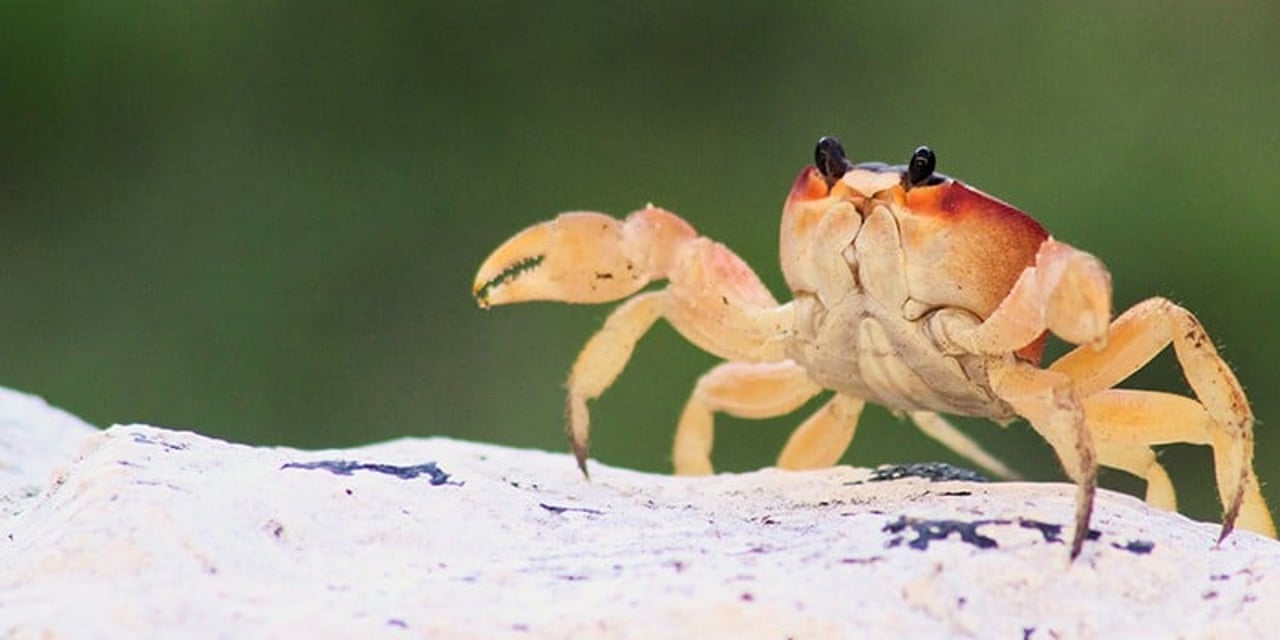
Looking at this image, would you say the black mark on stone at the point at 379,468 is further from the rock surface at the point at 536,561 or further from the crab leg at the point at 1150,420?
the crab leg at the point at 1150,420

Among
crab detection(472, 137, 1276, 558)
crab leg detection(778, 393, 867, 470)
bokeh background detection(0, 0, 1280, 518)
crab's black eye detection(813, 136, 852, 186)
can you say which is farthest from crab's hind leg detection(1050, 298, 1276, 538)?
bokeh background detection(0, 0, 1280, 518)

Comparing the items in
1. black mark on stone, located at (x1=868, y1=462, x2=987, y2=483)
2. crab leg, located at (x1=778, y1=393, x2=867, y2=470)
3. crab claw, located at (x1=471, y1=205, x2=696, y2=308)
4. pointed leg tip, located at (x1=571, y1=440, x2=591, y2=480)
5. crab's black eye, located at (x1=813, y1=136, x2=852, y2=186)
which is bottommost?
black mark on stone, located at (x1=868, y1=462, x2=987, y2=483)

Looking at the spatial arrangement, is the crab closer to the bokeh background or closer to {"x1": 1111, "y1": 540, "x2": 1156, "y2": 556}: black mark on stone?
{"x1": 1111, "y1": 540, "x2": 1156, "y2": 556}: black mark on stone

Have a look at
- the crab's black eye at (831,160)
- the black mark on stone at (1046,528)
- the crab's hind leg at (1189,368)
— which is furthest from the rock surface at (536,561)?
the crab's black eye at (831,160)

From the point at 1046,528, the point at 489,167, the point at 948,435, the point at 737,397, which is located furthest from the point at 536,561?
the point at 489,167

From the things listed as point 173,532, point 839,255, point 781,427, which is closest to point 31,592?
point 173,532

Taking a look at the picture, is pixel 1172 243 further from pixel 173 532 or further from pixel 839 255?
pixel 173 532

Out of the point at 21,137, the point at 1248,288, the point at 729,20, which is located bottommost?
the point at 1248,288
